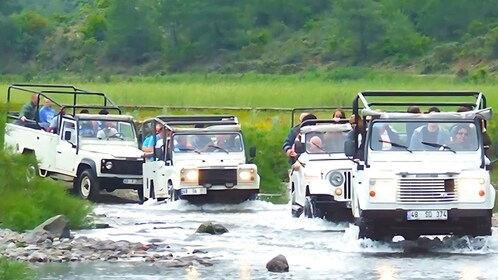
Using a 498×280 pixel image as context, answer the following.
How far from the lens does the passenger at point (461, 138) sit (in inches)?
830

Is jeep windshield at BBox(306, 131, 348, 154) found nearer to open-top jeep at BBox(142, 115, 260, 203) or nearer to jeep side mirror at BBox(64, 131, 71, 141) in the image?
open-top jeep at BBox(142, 115, 260, 203)

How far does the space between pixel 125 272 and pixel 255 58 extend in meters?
74.7

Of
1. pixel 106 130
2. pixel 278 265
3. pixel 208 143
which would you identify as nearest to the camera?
pixel 278 265

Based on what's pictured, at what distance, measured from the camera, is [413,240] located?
71.6ft

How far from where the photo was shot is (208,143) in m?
29.9

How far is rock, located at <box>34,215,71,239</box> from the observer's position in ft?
72.2

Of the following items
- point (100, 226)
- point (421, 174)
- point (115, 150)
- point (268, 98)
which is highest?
point (268, 98)

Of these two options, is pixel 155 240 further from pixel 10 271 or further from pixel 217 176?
pixel 10 271

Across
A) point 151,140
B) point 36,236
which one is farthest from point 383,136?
point 151,140

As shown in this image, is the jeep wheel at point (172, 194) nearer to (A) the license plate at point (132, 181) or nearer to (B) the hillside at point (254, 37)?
(A) the license plate at point (132, 181)

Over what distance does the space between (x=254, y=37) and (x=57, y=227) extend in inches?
3019

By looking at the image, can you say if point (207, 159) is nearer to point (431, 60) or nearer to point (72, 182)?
point (72, 182)

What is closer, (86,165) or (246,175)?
(246,175)

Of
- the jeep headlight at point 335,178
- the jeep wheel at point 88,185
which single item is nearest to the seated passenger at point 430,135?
the jeep headlight at point 335,178
